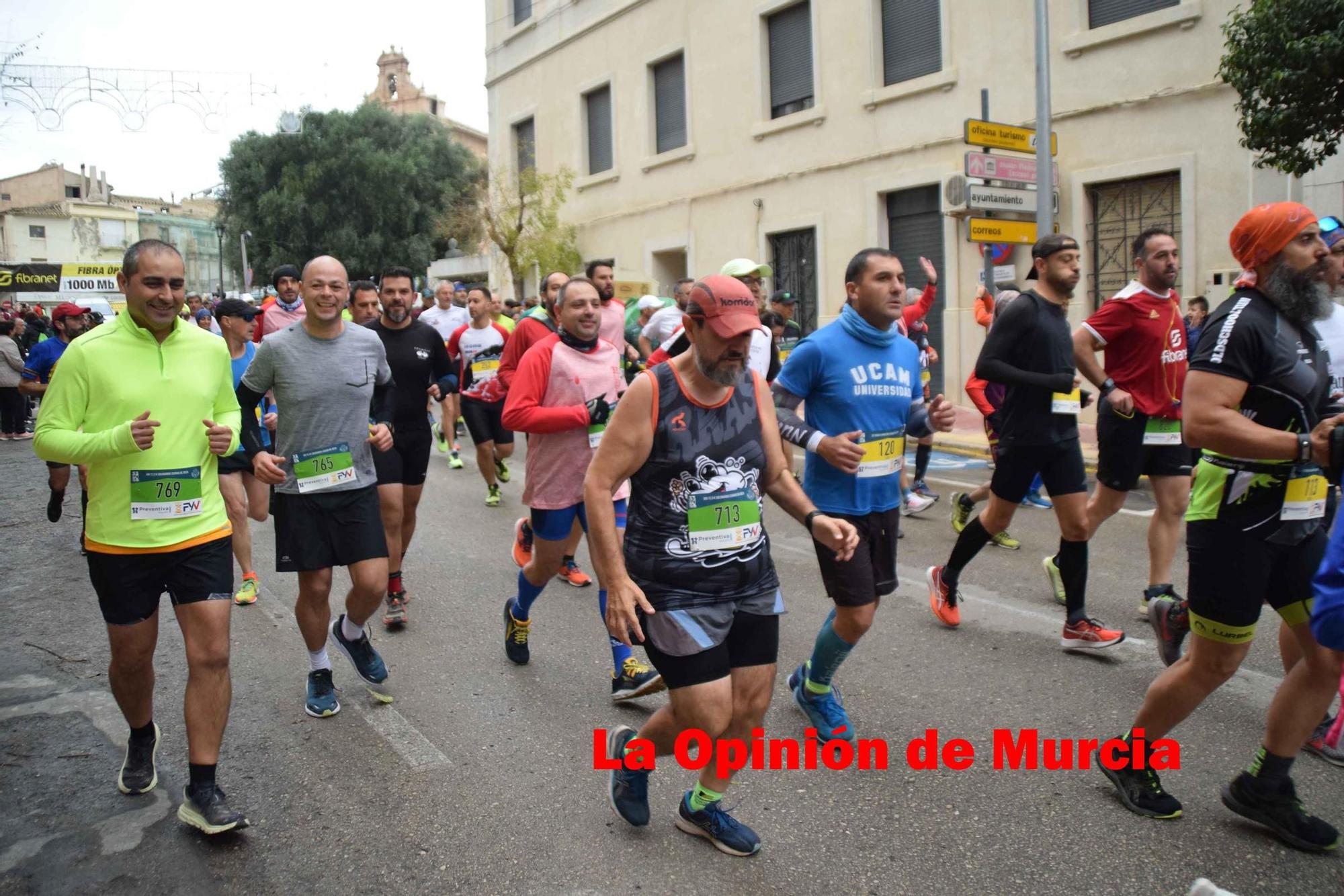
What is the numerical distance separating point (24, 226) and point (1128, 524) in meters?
73.4

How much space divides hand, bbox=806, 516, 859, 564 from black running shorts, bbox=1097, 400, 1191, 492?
2647mm

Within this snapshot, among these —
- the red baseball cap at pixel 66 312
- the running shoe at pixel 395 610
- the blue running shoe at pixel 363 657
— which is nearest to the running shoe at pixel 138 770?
the blue running shoe at pixel 363 657

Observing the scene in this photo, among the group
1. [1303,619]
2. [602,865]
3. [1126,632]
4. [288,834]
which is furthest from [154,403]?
[1126,632]

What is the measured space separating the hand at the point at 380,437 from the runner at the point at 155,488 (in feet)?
3.21

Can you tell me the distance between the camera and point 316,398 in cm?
462

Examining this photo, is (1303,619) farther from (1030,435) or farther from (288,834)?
(288,834)

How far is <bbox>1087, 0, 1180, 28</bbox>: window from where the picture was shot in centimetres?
1348

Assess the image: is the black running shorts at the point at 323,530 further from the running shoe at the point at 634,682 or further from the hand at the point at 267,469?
the running shoe at the point at 634,682

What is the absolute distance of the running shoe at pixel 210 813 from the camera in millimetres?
3488

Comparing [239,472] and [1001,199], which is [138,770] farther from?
[1001,199]

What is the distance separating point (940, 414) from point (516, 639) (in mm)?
2396

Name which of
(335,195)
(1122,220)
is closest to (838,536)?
(1122,220)

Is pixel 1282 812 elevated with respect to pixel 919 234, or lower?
lower

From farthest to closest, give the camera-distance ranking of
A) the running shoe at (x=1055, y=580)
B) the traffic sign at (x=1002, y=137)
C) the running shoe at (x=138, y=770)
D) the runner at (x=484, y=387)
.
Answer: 1. the traffic sign at (x=1002, y=137)
2. the runner at (x=484, y=387)
3. the running shoe at (x=1055, y=580)
4. the running shoe at (x=138, y=770)
